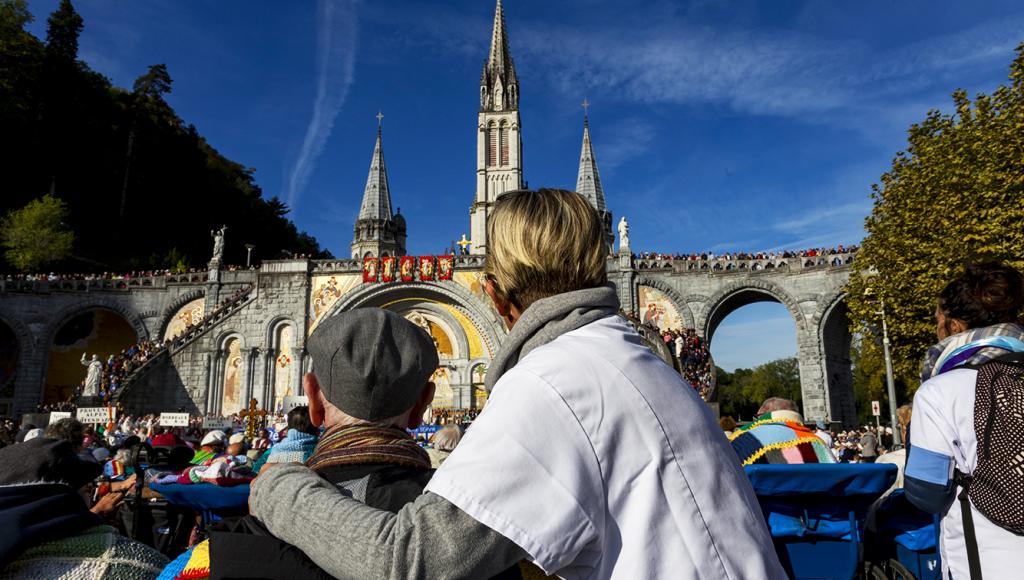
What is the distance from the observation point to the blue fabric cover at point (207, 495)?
14.1 feet

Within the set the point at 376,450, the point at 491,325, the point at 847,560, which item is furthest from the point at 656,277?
the point at 376,450

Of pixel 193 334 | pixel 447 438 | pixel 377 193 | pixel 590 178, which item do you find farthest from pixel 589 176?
pixel 447 438

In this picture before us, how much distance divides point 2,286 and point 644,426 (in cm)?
3807

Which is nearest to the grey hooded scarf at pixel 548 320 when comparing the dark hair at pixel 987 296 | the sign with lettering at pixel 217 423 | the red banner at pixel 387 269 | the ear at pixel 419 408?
the ear at pixel 419 408

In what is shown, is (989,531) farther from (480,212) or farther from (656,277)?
(480,212)

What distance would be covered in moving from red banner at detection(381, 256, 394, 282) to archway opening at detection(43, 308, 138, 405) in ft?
46.3

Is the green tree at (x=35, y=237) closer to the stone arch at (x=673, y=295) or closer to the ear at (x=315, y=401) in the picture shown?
the stone arch at (x=673, y=295)

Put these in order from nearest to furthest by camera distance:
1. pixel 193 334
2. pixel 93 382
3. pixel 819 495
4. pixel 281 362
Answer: pixel 819 495 < pixel 93 382 < pixel 193 334 < pixel 281 362

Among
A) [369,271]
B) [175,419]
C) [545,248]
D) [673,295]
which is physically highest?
[369,271]

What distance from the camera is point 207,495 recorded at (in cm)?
438

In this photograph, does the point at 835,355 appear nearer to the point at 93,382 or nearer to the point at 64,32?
the point at 93,382

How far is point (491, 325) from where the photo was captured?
1182 inches

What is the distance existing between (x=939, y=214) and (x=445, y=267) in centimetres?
2061

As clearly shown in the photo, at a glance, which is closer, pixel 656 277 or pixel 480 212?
pixel 656 277
